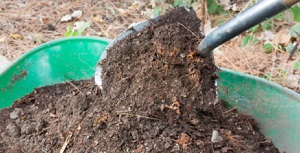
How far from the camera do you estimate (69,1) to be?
277 cm

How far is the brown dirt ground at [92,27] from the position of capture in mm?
2021

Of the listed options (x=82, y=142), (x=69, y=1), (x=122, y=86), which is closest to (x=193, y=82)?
(x=122, y=86)

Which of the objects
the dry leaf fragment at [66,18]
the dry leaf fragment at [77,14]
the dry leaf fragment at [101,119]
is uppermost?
the dry leaf fragment at [77,14]

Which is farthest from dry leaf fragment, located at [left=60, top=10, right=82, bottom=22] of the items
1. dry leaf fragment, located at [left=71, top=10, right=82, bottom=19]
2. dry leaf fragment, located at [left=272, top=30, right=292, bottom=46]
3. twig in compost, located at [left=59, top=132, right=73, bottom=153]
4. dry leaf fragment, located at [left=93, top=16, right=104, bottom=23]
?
twig in compost, located at [left=59, top=132, right=73, bottom=153]

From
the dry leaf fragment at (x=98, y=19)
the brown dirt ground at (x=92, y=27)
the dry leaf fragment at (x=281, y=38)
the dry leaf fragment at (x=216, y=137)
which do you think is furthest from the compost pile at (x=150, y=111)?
the dry leaf fragment at (x=98, y=19)

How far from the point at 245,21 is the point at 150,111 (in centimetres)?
38

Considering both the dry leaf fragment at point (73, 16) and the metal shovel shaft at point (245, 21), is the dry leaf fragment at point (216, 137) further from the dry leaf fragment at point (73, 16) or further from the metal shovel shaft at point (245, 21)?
the dry leaf fragment at point (73, 16)

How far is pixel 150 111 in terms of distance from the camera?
1.15 m

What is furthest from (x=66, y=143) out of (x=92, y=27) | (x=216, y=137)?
(x=92, y=27)

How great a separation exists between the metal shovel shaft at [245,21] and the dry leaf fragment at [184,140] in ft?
0.90

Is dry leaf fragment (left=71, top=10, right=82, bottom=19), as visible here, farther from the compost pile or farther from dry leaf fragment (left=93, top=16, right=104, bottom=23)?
the compost pile

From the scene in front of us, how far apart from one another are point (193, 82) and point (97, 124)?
0.33 metres

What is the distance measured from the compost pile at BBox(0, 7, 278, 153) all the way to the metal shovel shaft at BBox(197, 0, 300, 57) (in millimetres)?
62

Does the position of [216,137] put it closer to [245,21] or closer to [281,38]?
[245,21]
